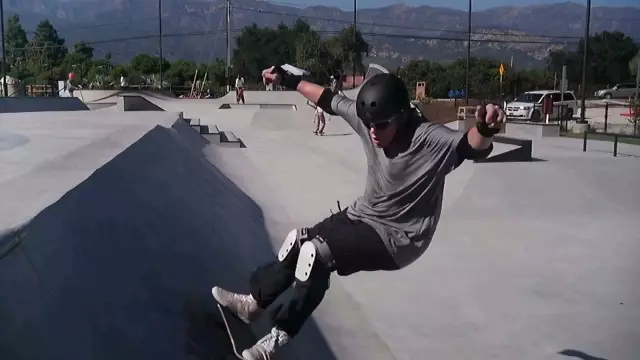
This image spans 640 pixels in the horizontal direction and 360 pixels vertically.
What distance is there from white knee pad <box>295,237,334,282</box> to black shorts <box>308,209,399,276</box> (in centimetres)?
2

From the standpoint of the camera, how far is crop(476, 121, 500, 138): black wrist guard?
256 cm

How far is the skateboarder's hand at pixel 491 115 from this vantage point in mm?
2527

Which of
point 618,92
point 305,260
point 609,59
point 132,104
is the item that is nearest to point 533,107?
point 132,104

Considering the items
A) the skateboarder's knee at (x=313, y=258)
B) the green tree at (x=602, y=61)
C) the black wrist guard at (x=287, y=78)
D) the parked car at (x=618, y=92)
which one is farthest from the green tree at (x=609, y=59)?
the skateboarder's knee at (x=313, y=258)

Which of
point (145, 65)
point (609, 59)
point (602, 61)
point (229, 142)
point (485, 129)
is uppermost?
point (609, 59)

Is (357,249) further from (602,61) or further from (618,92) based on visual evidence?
(602,61)

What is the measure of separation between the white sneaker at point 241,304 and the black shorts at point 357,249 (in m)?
0.48

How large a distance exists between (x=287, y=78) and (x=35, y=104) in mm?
17652

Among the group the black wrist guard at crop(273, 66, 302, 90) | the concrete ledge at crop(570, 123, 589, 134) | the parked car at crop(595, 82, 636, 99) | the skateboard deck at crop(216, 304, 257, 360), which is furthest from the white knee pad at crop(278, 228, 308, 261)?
the parked car at crop(595, 82, 636, 99)

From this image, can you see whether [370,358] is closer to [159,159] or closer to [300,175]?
[159,159]

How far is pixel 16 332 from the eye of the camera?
83.0 inches

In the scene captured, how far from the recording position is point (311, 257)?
267 centimetres

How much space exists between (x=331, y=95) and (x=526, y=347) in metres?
2.22

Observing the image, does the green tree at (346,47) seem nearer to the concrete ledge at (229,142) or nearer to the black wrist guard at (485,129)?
the concrete ledge at (229,142)
